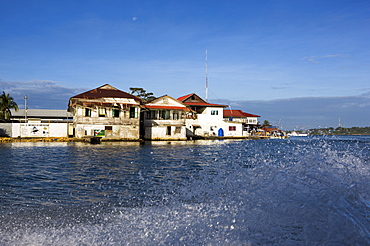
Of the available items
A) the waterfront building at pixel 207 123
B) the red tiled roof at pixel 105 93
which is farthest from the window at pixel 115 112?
the waterfront building at pixel 207 123

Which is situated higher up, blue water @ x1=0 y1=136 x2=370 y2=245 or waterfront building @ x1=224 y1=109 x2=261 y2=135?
waterfront building @ x1=224 y1=109 x2=261 y2=135

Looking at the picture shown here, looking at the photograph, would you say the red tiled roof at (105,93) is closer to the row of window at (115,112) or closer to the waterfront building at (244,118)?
the row of window at (115,112)

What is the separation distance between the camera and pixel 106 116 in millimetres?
45281

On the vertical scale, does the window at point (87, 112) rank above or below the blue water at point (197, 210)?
above

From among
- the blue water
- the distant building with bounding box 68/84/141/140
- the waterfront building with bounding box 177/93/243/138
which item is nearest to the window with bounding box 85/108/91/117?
the distant building with bounding box 68/84/141/140

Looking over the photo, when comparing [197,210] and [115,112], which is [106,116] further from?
[197,210]

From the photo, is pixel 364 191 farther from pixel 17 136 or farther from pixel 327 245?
pixel 17 136

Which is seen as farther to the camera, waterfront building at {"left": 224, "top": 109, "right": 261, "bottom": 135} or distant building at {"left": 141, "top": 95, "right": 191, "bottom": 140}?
waterfront building at {"left": 224, "top": 109, "right": 261, "bottom": 135}

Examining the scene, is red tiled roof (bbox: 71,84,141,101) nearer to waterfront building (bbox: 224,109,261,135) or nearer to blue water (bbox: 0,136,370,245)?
waterfront building (bbox: 224,109,261,135)

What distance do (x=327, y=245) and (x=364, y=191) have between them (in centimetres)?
426

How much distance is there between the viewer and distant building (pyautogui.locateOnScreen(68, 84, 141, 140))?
145 feet

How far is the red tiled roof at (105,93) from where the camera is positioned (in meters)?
46.3

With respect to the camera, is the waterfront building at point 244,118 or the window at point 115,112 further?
the waterfront building at point 244,118

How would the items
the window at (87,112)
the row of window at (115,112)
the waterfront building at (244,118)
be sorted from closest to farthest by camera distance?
the window at (87,112) → the row of window at (115,112) → the waterfront building at (244,118)
